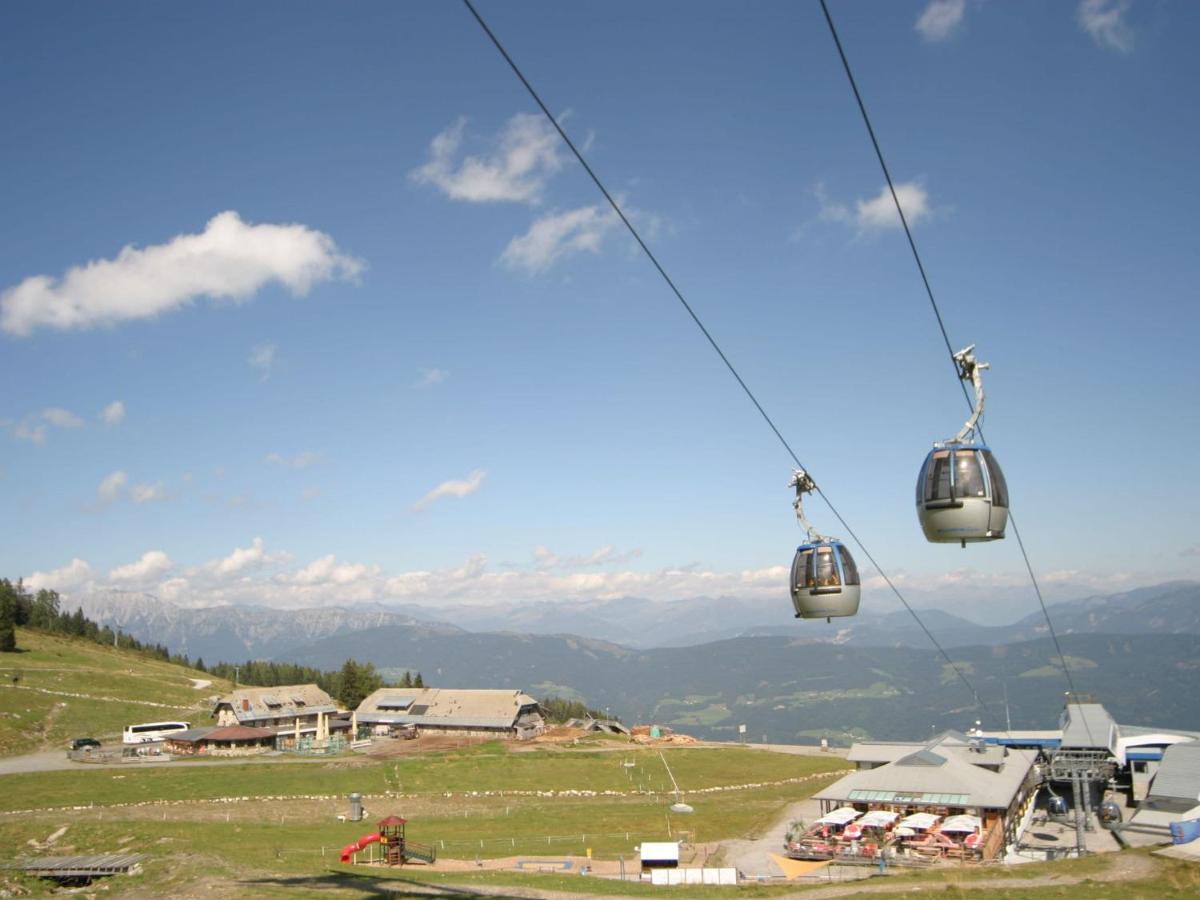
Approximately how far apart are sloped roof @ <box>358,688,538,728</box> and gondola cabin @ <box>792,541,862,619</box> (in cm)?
8964

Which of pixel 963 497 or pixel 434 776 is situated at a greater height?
pixel 963 497

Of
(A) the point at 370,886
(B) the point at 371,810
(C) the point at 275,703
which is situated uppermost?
(A) the point at 370,886

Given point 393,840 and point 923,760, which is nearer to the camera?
point 393,840

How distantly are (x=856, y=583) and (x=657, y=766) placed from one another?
65.8 m

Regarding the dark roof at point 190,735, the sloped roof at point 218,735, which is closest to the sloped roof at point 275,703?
the sloped roof at point 218,735

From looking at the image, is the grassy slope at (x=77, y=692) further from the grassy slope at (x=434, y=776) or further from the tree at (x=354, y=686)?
the grassy slope at (x=434, y=776)

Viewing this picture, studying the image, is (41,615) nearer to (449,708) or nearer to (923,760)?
(449,708)

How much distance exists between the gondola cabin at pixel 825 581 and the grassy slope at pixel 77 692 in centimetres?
8609

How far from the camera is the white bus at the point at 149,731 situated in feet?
303

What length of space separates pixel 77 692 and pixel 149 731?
23.1 m

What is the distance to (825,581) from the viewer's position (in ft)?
90.1

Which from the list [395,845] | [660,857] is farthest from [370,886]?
[660,857]

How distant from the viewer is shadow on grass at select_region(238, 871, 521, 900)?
1192 inches

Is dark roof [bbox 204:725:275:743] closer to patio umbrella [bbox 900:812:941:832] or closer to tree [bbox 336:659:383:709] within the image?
tree [bbox 336:659:383:709]
